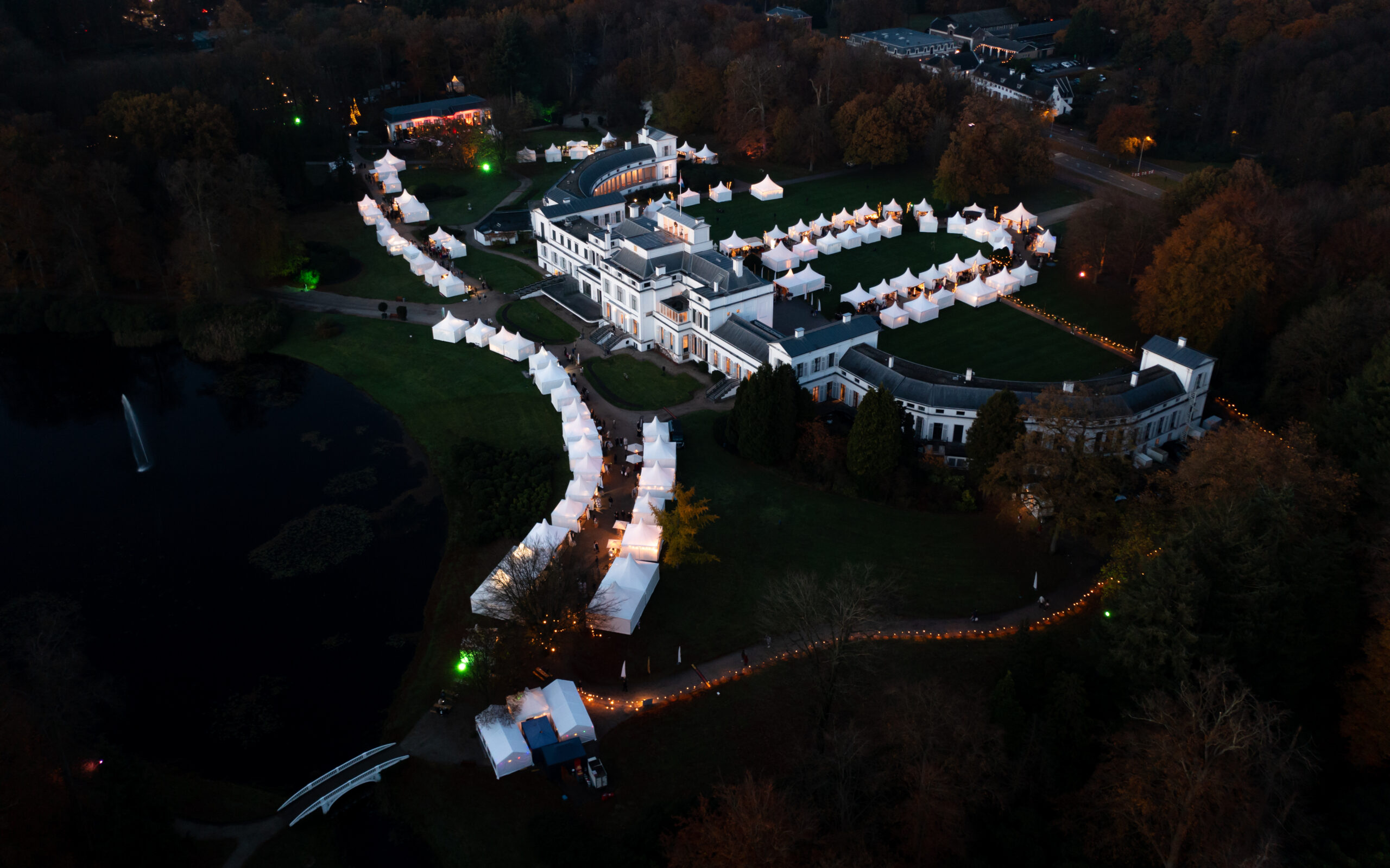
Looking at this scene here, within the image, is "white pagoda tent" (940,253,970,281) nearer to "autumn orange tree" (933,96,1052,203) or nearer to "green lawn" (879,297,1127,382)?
"green lawn" (879,297,1127,382)

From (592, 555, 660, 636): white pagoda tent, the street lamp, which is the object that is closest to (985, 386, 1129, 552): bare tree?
(592, 555, 660, 636): white pagoda tent

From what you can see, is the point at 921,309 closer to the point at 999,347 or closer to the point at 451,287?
the point at 999,347

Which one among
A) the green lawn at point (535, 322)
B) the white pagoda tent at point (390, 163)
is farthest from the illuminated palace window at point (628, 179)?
the green lawn at point (535, 322)

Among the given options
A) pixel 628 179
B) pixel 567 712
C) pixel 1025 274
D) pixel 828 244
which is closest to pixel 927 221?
pixel 828 244

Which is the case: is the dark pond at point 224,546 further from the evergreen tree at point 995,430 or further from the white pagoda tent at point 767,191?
the white pagoda tent at point 767,191

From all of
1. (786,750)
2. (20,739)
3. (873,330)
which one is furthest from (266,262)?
(786,750)
